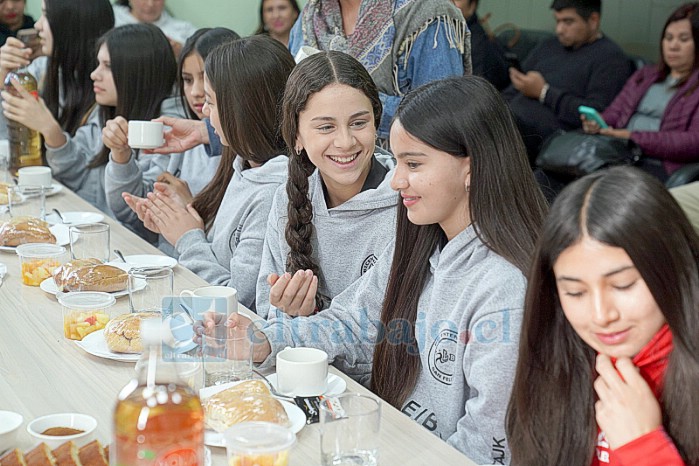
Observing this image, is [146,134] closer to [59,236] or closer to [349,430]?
[59,236]

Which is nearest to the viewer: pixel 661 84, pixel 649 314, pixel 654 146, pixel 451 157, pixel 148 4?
pixel 649 314

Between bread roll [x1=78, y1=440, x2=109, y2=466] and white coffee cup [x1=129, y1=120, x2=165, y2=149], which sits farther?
white coffee cup [x1=129, y1=120, x2=165, y2=149]

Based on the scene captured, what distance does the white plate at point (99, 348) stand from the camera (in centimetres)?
164

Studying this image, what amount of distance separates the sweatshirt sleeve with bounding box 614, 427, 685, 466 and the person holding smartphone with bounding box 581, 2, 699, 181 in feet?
10.5

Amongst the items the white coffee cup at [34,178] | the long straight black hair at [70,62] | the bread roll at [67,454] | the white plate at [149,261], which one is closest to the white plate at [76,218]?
the white coffee cup at [34,178]

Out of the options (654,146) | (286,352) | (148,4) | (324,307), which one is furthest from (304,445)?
(148,4)

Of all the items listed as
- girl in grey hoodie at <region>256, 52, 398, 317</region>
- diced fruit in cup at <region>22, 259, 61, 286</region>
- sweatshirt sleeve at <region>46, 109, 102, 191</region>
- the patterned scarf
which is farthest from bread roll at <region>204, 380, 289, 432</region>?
sweatshirt sleeve at <region>46, 109, 102, 191</region>

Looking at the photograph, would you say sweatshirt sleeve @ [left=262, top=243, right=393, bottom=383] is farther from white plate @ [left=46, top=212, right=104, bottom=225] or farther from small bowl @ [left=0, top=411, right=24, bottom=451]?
white plate @ [left=46, top=212, right=104, bottom=225]

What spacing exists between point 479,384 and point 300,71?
2.99ft

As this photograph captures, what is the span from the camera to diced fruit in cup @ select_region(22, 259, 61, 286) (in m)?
2.08

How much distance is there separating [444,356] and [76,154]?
7.19 ft

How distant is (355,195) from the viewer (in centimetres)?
218

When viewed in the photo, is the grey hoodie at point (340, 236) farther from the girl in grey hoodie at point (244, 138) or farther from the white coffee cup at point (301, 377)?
the white coffee cup at point (301, 377)

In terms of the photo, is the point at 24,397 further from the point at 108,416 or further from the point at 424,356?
the point at 424,356
